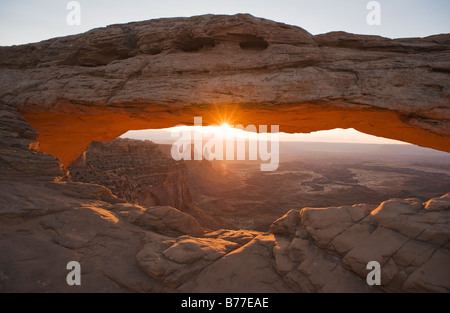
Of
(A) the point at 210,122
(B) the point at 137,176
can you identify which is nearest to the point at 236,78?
(A) the point at 210,122

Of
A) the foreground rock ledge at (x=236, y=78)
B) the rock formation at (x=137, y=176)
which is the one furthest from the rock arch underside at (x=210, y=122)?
the rock formation at (x=137, y=176)

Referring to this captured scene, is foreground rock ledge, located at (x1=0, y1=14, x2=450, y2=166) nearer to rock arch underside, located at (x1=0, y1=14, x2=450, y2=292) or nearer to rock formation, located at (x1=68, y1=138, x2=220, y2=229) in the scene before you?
rock arch underside, located at (x1=0, y1=14, x2=450, y2=292)

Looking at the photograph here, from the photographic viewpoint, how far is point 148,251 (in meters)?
4.86

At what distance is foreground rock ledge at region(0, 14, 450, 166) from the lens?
7.29 meters

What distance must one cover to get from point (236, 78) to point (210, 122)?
2.58 metres

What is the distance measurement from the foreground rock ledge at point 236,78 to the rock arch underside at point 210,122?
2.1 inches

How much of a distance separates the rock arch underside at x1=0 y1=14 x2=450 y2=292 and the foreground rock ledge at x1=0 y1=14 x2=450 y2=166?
0.17 ft

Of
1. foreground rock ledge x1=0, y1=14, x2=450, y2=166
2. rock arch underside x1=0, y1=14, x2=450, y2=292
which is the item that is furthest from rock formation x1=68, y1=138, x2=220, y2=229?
foreground rock ledge x1=0, y1=14, x2=450, y2=166

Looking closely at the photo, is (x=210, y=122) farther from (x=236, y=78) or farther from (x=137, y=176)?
(x=137, y=176)

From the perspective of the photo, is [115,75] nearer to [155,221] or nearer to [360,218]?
[155,221]

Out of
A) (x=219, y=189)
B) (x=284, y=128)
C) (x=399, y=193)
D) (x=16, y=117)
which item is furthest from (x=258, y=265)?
(x=399, y=193)

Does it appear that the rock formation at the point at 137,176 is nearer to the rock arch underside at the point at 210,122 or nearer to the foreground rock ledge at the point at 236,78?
the rock arch underside at the point at 210,122

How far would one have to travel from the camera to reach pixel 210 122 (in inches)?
394

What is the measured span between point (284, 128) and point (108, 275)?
30.9ft
